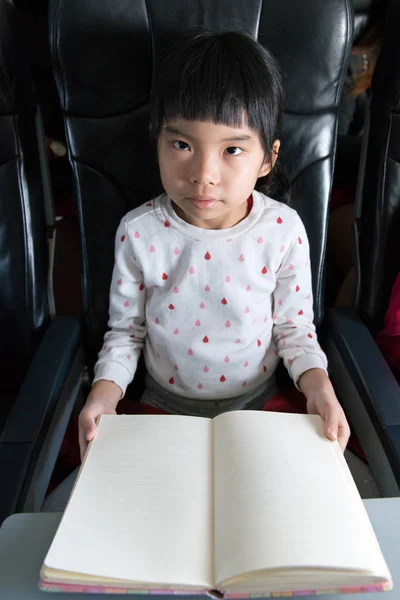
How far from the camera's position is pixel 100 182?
1.12 metres

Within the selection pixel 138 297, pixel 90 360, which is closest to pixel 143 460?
pixel 138 297

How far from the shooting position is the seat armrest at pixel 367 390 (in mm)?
924

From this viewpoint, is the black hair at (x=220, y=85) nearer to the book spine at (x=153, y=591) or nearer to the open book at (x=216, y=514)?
the open book at (x=216, y=514)

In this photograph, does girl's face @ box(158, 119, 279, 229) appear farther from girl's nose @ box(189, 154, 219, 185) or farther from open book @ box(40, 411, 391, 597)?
open book @ box(40, 411, 391, 597)

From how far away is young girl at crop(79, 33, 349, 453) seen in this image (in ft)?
2.72

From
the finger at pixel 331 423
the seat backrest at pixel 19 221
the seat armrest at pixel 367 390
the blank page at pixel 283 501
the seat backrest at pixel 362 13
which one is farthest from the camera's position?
the seat backrest at pixel 362 13

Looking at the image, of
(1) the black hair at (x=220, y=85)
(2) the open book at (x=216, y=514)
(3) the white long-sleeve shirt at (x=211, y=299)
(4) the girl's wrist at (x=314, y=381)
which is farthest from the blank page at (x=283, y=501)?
(1) the black hair at (x=220, y=85)

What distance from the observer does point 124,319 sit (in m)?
1.05

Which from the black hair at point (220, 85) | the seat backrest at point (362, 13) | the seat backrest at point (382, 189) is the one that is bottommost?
the seat backrest at point (382, 189)

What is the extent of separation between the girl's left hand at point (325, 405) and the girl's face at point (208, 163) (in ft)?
1.06

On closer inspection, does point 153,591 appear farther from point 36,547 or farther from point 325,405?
point 325,405

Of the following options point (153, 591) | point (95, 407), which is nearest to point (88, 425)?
point (95, 407)

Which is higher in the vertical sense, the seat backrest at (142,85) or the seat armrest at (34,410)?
the seat backrest at (142,85)

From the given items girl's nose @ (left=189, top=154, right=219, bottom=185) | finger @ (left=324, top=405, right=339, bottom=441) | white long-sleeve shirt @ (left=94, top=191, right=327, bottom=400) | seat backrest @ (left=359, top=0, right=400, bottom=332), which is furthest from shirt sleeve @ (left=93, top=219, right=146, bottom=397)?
seat backrest @ (left=359, top=0, right=400, bottom=332)
